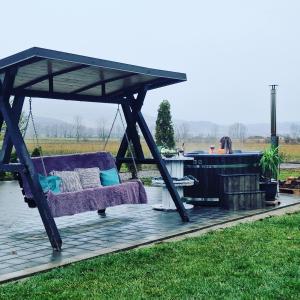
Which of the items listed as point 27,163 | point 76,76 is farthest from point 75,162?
point 27,163

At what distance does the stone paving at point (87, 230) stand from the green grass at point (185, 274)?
61 centimetres

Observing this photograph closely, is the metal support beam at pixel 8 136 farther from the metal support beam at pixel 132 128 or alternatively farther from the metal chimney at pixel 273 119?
the metal chimney at pixel 273 119

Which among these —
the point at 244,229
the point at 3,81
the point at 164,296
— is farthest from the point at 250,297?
A: the point at 3,81

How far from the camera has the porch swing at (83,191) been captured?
26.0 feet

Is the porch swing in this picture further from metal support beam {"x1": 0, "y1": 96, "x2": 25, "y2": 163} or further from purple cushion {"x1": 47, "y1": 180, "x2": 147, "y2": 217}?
metal support beam {"x1": 0, "y1": 96, "x2": 25, "y2": 163}

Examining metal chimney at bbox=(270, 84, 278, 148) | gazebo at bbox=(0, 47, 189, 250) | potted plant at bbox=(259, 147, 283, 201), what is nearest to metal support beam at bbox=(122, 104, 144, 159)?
gazebo at bbox=(0, 47, 189, 250)

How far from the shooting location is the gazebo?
703 cm

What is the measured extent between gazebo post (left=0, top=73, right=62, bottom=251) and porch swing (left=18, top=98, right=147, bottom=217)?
50cm

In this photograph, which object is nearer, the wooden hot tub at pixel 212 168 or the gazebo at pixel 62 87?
the gazebo at pixel 62 87

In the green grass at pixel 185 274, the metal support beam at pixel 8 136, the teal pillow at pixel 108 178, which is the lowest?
the green grass at pixel 185 274

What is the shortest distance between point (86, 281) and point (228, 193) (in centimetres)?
581

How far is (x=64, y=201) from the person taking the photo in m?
7.91

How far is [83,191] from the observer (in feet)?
27.6

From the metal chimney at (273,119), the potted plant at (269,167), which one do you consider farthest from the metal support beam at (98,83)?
the metal chimney at (273,119)
